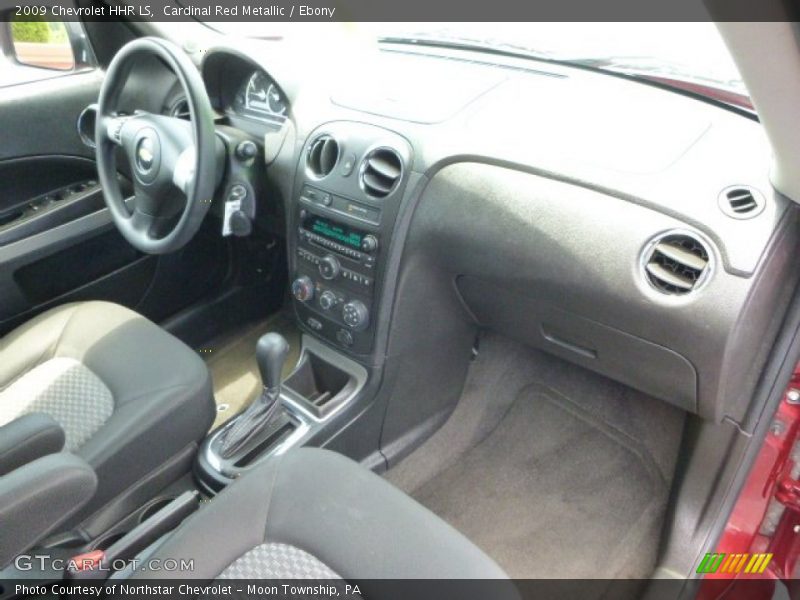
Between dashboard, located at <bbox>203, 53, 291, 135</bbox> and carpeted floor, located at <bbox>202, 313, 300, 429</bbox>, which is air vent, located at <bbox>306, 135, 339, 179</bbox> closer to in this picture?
dashboard, located at <bbox>203, 53, 291, 135</bbox>

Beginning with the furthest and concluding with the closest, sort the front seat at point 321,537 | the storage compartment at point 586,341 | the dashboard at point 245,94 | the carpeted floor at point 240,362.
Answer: the carpeted floor at point 240,362
the dashboard at point 245,94
the storage compartment at point 586,341
the front seat at point 321,537

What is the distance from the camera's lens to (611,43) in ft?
4.67

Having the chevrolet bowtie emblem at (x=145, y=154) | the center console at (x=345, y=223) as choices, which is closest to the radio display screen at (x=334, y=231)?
the center console at (x=345, y=223)

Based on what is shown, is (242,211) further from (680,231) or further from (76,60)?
(680,231)

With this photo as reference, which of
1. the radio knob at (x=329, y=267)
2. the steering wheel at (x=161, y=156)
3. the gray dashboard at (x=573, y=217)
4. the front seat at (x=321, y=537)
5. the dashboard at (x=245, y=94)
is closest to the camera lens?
the front seat at (x=321, y=537)

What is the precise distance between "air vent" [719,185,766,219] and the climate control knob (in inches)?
29.3

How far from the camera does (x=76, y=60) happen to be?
187 centimetres

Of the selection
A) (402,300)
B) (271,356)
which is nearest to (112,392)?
(271,356)

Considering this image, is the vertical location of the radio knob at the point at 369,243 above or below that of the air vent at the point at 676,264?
below

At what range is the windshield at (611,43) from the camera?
1255mm

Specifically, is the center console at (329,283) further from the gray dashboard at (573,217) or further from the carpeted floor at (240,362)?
the carpeted floor at (240,362)

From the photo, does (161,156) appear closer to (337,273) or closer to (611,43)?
(337,273)

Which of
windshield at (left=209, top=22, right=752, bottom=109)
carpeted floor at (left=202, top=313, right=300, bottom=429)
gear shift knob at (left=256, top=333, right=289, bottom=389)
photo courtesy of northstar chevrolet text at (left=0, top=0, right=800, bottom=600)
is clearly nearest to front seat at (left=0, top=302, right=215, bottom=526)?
photo courtesy of northstar chevrolet text at (left=0, top=0, right=800, bottom=600)

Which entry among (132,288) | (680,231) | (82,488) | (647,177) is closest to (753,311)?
(680,231)
